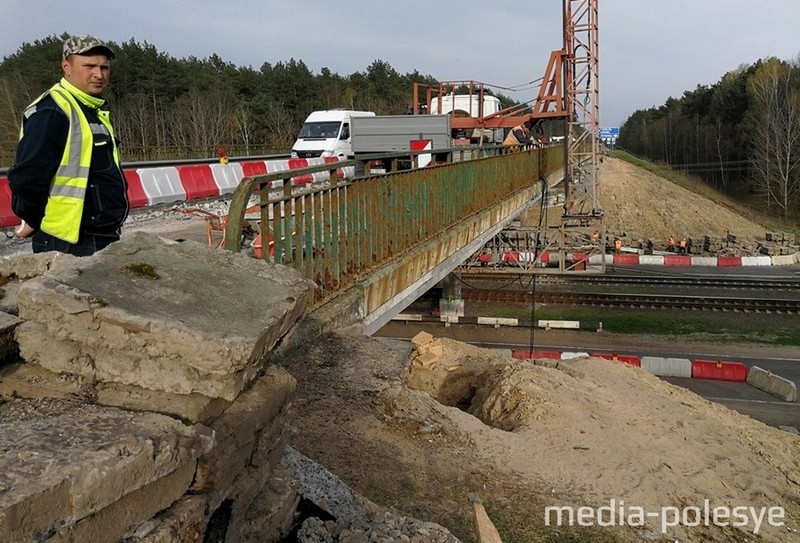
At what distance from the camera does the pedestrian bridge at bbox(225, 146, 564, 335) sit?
4.78 meters

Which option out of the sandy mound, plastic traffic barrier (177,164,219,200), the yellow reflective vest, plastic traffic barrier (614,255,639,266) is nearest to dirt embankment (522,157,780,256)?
the sandy mound

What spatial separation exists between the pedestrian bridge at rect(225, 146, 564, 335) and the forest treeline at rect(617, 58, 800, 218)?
45.6m

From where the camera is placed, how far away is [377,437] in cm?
431

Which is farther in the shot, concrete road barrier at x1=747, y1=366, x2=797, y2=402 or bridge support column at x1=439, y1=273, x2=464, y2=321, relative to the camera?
bridge support column at x1=439, y1=273, x2=464, y2=321

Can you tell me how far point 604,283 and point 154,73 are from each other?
3894cm

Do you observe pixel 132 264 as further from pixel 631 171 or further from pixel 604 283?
pixel 631 171

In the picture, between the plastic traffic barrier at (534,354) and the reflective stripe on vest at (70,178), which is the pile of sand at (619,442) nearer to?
the reflective stripe on vest at (70,178)

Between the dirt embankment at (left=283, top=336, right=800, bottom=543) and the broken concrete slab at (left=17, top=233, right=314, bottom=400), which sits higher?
the broken concrete slab at (left=17, top=233, right=314, bottom=400)

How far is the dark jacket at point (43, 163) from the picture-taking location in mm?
2887

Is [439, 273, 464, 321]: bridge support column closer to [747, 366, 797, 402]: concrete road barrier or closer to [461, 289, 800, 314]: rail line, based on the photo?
[461, 289, 800, 314]: rail line

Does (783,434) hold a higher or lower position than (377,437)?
lower

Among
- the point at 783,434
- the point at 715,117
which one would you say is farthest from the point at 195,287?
the point at 715,117

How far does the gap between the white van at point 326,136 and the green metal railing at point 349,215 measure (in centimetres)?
1564

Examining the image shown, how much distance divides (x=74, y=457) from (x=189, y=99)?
49.5 meters
